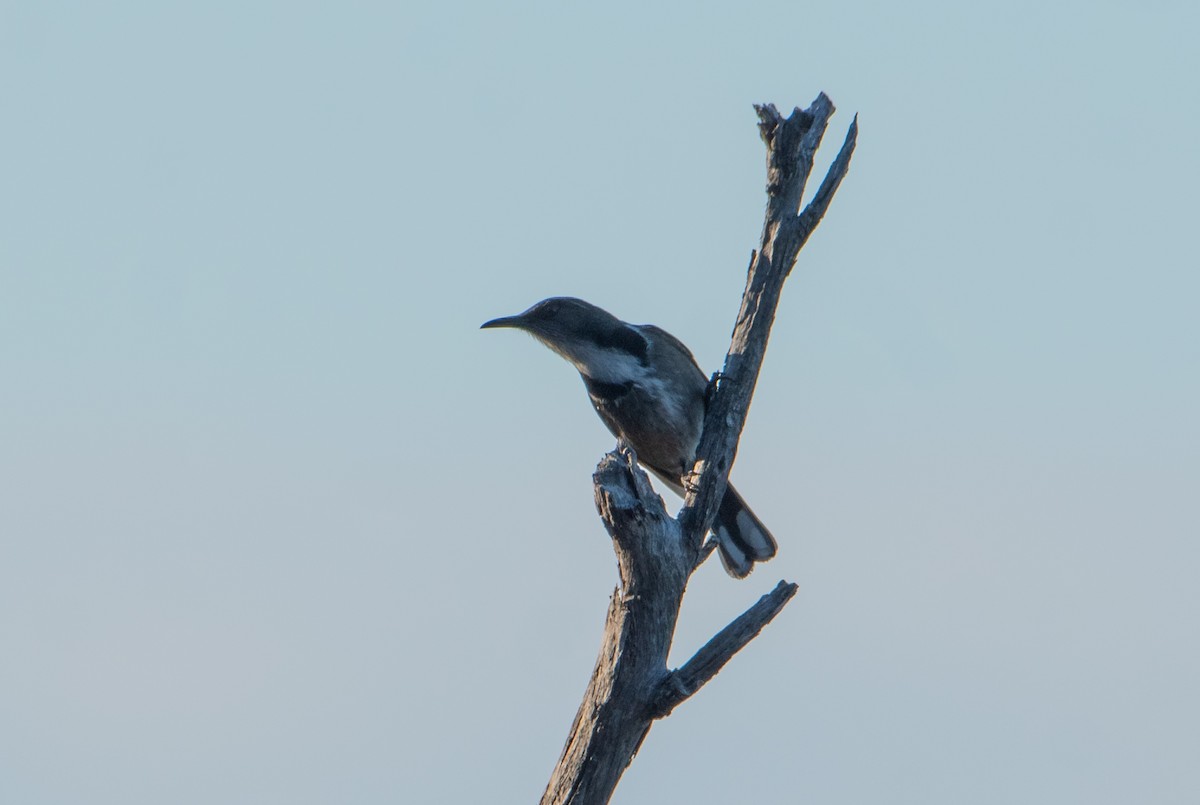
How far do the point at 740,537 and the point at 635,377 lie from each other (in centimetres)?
129

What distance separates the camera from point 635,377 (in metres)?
8.89

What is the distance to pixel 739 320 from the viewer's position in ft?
24.5

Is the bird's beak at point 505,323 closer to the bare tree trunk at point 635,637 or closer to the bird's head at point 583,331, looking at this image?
the bird's head at point 583,331

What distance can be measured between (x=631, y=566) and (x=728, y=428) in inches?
49.0

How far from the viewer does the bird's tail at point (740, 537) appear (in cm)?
927

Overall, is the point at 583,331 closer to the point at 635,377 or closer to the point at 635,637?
the point at 635,377

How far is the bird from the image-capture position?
29.0ft

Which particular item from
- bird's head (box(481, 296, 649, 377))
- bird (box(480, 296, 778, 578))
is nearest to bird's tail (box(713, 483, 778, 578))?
bird (box(480, 296, 778, 578))

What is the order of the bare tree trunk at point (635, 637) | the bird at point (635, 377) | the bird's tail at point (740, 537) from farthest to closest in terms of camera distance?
1. the bird's tail at point (740, 537)
2. the bird at point (635, 377)
3. the bare tree trunk at point (635, 637)

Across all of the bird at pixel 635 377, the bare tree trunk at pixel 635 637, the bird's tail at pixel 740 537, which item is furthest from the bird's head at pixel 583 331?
the bare tree trunk at pixel 635 637

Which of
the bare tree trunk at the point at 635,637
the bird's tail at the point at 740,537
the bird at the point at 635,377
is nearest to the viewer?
the bare tree trunk at the point at 635,637

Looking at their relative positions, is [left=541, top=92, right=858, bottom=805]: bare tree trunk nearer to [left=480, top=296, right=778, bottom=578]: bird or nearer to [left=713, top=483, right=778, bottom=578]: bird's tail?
[left=480, top=296, right=778, bottom=578]: bird

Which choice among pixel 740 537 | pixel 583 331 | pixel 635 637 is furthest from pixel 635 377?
pixel 635 637

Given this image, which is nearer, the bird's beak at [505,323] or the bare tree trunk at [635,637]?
the bare tree trunk at [635,637]
